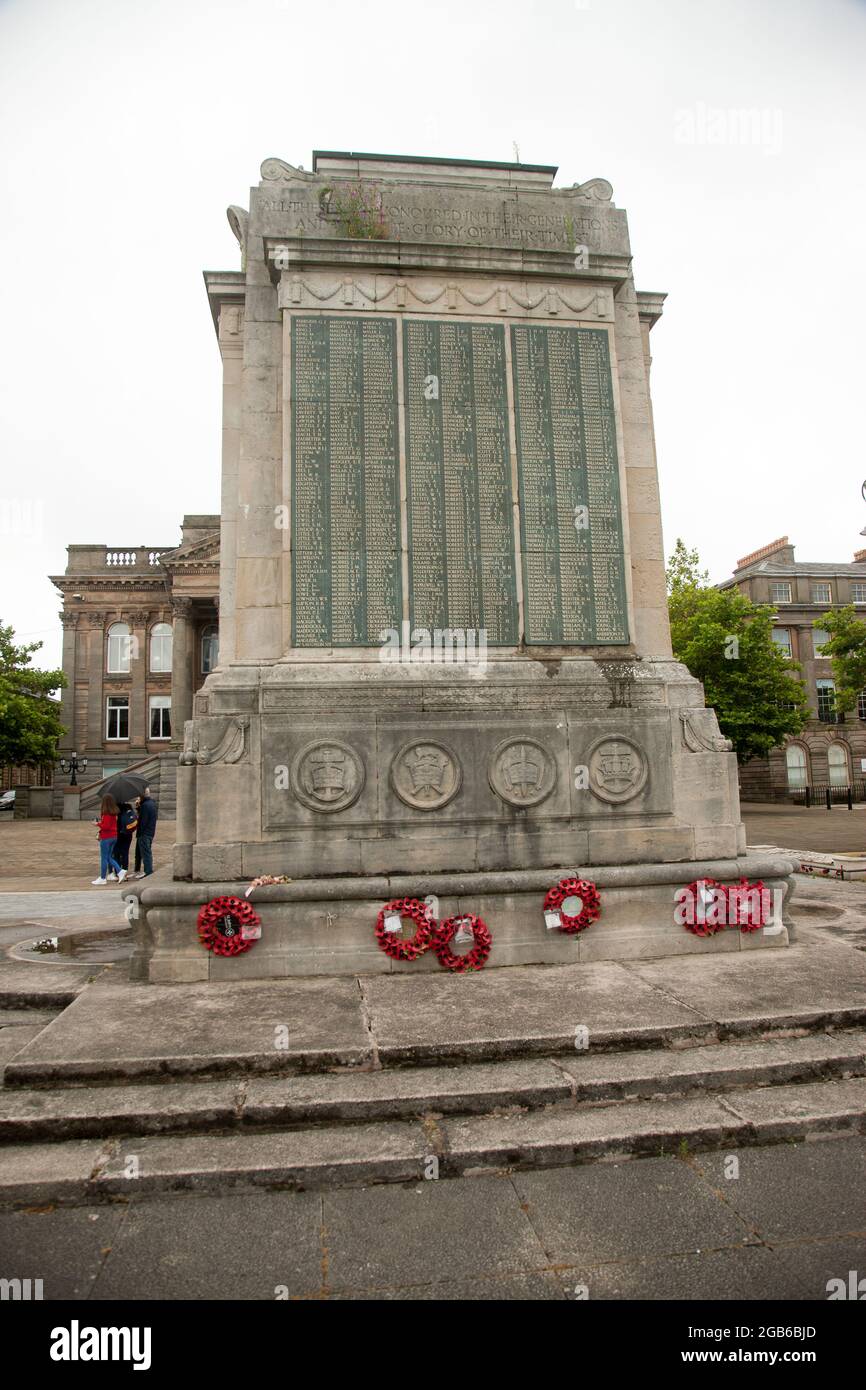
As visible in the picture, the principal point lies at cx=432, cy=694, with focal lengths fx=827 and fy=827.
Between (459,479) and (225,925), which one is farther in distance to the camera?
(459,479)

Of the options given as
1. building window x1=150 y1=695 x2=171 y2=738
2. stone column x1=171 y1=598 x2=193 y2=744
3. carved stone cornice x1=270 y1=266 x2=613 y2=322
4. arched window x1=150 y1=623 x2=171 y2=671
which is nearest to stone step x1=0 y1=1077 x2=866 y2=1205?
carved stone cornice x1=270 y1=266 x2=613 y2=322

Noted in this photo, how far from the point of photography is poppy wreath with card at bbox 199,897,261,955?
6684mm

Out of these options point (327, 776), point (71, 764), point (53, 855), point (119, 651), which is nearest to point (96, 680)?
point (119, 651)

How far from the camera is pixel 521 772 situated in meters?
7.53

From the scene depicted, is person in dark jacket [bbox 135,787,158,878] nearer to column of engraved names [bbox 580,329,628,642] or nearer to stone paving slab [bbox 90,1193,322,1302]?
column of engraved names [bbox 580,329,628,642]

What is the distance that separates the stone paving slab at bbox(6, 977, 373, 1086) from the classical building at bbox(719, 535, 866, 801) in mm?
58622

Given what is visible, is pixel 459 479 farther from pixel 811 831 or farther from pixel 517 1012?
pixel 811 831

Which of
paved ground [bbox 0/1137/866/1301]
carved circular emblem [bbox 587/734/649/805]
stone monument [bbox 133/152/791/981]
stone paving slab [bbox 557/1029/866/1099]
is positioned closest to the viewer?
paved ground [bbox 0/1137/866/1301]

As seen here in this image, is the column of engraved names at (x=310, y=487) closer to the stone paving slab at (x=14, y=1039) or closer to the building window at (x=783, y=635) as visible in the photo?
the stone paving slab at (x=14, y=1039)

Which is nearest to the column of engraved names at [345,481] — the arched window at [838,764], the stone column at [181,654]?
the stone column at [181,654]

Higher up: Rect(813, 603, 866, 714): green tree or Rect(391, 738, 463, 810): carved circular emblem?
Rect(813, 603, 866, 714): green tree

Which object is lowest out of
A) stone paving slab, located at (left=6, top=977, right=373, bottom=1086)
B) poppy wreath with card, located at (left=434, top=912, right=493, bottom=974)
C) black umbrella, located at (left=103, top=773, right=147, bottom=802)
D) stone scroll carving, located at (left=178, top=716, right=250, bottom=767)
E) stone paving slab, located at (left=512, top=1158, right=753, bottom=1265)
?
stone paving slab, located at (left=512, top=1158, right=753, bottom=1265)

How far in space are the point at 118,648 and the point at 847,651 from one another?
156ft

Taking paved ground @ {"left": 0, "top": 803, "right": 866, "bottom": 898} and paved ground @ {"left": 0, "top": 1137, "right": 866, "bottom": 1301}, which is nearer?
paved ground @ {"left": 0, "top": 1137, "right": 866, "bottom": 1301}
